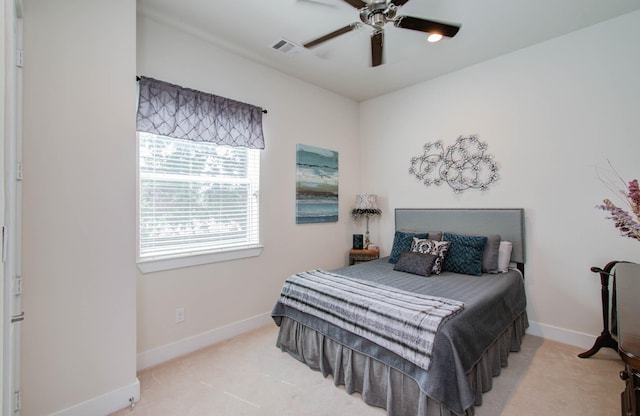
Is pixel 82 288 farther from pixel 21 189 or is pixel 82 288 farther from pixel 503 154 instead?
pixel 503 154

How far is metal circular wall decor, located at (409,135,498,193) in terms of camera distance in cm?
321

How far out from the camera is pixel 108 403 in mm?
1847

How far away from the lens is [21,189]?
1.59 meters

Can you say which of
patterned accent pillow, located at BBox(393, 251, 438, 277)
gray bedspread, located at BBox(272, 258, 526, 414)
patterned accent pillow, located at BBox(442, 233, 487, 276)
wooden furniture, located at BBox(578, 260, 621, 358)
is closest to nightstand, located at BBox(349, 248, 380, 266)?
gray bedspread, located at BBox(272, 258, 526, 414)

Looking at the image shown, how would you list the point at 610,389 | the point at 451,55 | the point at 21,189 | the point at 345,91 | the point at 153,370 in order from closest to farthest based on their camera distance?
the point at 21,189 < the point at 610,389 < the point at 153,370 < the point at 451,55 < the point at 345,91

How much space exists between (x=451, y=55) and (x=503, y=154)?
1.18 meters

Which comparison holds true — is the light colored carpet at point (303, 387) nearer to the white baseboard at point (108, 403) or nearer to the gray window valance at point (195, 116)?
the white baseboard at point (108, 403)

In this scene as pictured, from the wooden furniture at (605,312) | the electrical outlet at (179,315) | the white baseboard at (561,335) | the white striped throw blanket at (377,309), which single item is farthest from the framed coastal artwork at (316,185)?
the wooden furniture at (605,312)

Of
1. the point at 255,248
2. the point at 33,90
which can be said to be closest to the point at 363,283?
the point at 255,248

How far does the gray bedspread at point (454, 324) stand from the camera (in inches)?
61.3

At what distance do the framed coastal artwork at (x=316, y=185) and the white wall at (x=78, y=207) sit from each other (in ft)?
6.18

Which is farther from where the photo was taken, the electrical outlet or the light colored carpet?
the electrical outlet

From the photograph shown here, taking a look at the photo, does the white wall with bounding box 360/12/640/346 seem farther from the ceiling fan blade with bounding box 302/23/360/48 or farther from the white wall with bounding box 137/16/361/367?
the ceiling fan blade with bounding box 302/23/360/48

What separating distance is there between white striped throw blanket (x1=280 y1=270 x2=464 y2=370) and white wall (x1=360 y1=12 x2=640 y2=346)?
1.63 metres
